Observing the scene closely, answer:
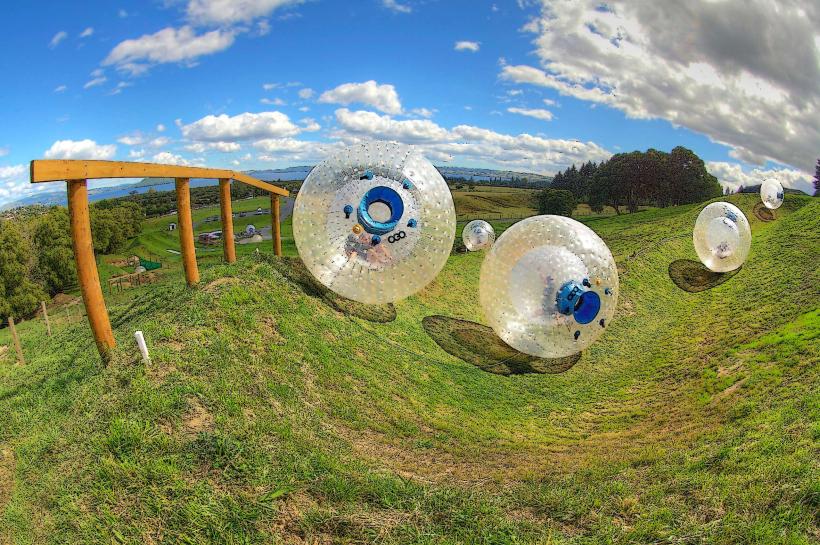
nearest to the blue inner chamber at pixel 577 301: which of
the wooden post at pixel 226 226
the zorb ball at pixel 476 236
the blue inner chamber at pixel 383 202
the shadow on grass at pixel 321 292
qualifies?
the blue inner chamber at pixel 383 202

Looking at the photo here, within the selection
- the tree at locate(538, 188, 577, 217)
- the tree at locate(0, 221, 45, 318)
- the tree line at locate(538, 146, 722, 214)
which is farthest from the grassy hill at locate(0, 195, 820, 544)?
the tree line at locate(538, 146, 722, 214)

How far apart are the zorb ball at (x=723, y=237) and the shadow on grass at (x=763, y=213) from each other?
18817mm

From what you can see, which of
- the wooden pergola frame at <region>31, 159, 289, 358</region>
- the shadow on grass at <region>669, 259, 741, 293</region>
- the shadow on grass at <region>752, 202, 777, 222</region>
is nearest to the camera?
the wooden pergola frame at <region>31, 159, 289, 358</region>

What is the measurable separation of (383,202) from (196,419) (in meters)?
5.37

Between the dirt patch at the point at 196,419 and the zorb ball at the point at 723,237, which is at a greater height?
the zorb ball at the point at 723,237

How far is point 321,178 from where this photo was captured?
30.0 ft

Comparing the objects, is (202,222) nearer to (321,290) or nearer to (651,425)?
(321,290)

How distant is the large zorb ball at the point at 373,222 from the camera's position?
28.7 ft

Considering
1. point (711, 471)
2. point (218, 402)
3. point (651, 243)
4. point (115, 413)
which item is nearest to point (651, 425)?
point (711, 471)

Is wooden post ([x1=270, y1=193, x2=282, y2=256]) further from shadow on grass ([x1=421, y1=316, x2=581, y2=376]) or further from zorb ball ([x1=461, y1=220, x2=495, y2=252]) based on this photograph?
zorb ball ([x1=461, y1=220, x2=495, y2=252])

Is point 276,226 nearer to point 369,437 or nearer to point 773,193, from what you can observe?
point 369,437

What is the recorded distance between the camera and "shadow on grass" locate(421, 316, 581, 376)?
12.8 metres

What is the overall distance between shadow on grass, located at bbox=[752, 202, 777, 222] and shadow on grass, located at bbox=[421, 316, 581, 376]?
104 ft

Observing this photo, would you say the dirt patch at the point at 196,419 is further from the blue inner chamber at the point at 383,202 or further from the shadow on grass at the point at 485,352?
the shadow on grass at the point at 485,352
